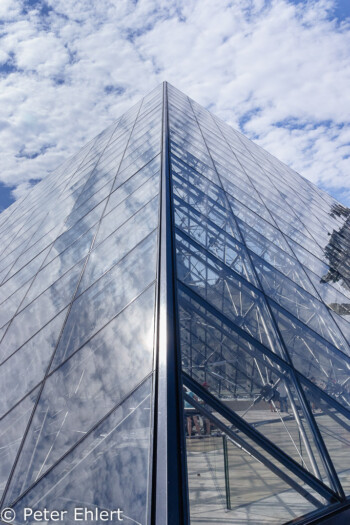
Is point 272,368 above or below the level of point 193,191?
below

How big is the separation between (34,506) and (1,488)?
21.8 inches

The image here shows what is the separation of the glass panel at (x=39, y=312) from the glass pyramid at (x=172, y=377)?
1.6 inches

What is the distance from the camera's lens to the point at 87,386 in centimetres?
349

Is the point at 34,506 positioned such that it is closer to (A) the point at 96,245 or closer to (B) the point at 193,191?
(A) the point at 96,245

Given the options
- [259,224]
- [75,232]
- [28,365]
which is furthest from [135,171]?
[28,365]

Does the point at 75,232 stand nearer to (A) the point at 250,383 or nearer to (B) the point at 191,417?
(A) the point at 250,383

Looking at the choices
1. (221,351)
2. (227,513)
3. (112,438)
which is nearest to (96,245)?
(221,351)

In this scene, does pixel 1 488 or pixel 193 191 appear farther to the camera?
pixel 193 191

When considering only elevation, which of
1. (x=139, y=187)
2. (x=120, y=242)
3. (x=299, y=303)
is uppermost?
(x=139, y=187)

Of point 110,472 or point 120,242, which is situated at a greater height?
point 120,242

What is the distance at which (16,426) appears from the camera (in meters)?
3.70

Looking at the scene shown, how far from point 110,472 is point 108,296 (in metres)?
2.32

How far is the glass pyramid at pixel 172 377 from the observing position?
2678mm

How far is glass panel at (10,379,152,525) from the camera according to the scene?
2.47 metres
